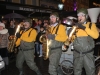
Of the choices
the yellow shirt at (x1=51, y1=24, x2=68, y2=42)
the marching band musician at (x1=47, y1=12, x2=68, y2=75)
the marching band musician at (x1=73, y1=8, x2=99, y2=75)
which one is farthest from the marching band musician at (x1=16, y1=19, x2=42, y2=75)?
the marching band musician at (x1=73, y1=8, x2=99, y2=75)

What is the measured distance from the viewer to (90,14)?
5.70 metres

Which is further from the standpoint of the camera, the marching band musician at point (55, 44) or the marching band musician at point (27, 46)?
the marching band musician at point (27, 46)

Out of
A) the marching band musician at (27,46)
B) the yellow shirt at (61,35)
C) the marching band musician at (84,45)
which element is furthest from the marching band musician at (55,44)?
the marching band musician at (27,46)

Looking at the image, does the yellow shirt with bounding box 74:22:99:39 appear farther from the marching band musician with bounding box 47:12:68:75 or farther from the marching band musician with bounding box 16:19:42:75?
the marching band musician with bounding box 16:19:42:75

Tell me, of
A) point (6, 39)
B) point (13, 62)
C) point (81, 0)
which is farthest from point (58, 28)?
point (81, 0)

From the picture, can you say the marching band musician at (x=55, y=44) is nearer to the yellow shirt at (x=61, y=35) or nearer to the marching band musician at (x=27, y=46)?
the yellow shirt at (x=61, y=35)

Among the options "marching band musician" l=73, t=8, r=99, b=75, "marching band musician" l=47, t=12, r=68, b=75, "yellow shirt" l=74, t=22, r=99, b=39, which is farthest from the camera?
"marching band musician" l=47, t=12, r=68, b=75

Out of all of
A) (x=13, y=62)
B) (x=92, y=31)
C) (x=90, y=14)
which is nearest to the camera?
(x=92, y=31)

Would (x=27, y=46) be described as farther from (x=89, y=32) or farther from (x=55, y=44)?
(x=89, y=32)

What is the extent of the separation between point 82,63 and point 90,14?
1755 mm

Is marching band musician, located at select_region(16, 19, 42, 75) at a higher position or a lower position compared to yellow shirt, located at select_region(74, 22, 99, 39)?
lower

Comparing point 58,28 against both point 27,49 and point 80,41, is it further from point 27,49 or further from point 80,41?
point 27,49

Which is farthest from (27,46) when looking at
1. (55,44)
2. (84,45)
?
(84,45)

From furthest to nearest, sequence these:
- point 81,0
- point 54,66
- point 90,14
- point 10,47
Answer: point 81,0 → point 10,47 → point 90,14 → point 54,66
